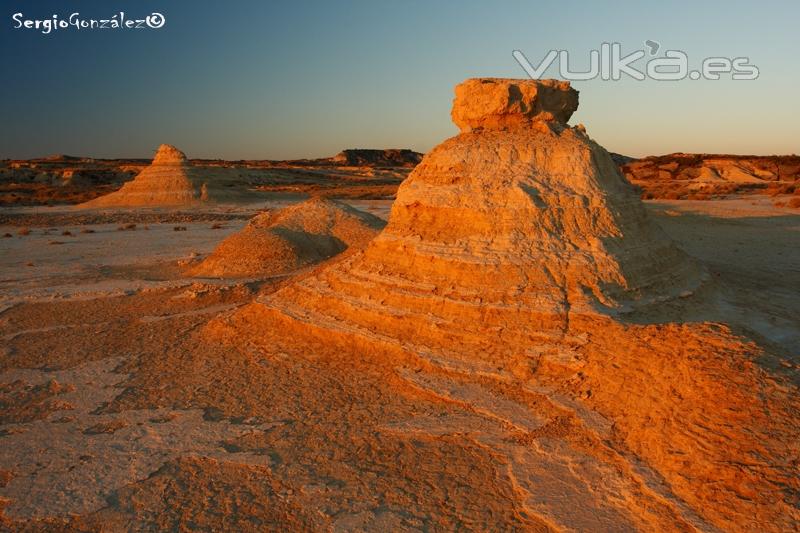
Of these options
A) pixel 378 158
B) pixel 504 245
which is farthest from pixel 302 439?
pixel 378 158

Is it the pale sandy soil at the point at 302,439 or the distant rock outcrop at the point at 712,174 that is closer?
the pale sandy soil at the point at 302,439

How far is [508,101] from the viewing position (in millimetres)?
7055

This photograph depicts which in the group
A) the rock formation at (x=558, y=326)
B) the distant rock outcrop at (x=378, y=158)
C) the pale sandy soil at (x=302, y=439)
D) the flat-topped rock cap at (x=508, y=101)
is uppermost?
the distant rock outcrop at (x=378, y=158)

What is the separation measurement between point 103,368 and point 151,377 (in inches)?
30.7

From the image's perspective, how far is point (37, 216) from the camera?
2680 cm

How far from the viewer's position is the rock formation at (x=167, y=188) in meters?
30.6

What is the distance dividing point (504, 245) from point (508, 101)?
7.04ft

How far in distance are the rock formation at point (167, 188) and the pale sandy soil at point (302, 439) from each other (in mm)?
24509

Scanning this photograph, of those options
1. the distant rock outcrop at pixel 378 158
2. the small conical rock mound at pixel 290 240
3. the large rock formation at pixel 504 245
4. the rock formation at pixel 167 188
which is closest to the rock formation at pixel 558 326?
the large rock formation at pixel 504 245

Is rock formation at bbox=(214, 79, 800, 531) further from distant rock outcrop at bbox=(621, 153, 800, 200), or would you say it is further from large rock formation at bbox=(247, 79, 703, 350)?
distant rock outcrop at bbox=(621, 153, 800, 200)

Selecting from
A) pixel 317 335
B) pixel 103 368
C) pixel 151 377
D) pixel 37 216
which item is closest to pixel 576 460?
pixel 317 335

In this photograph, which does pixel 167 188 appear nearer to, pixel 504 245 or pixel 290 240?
pixel 290 240

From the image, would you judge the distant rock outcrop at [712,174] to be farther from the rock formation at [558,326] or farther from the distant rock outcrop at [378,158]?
the distant rock outcrop at [378,158]

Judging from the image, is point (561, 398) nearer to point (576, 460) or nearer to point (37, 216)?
point (576, 460)
